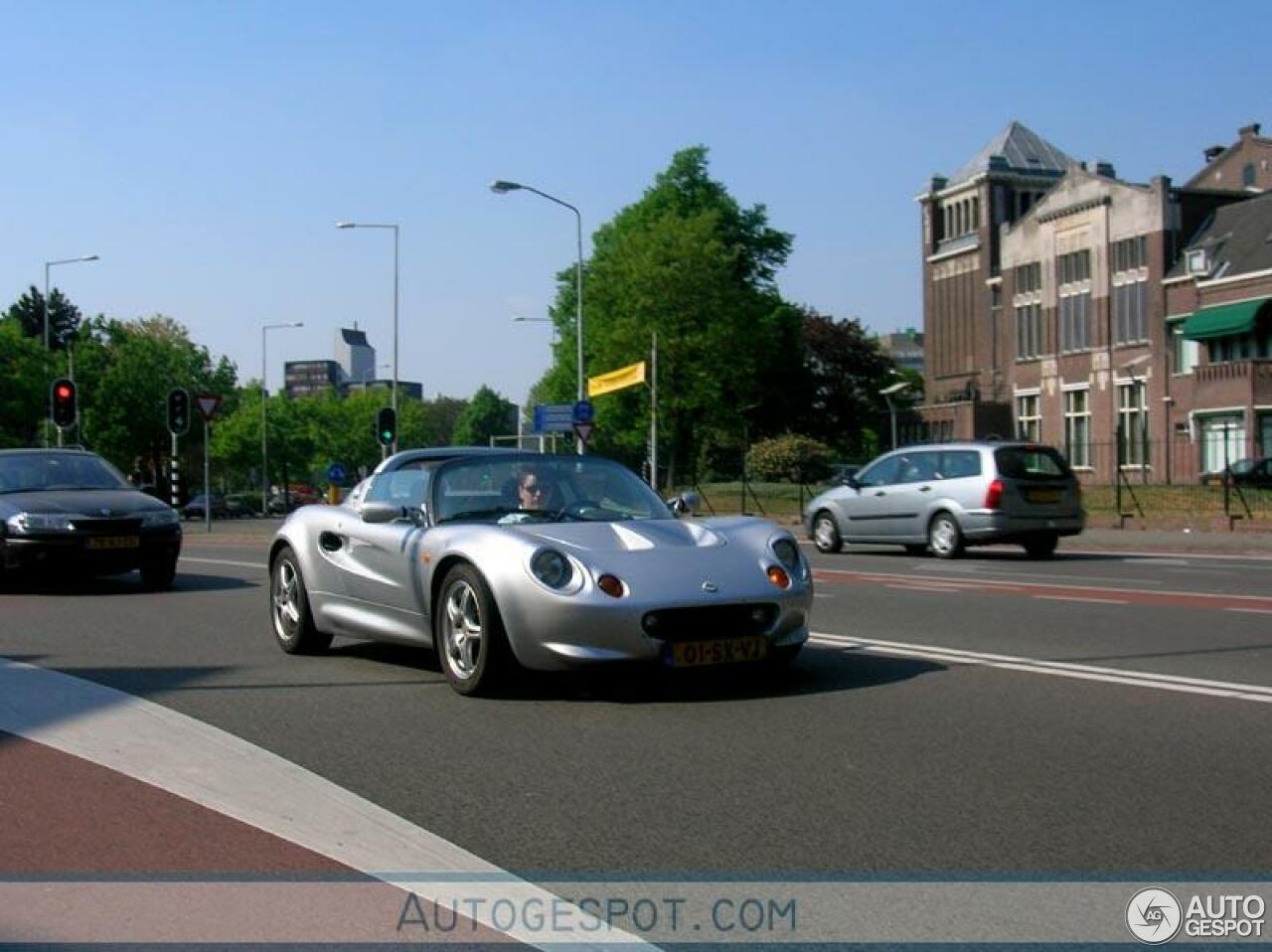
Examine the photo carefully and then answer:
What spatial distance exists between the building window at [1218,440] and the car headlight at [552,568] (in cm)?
4168

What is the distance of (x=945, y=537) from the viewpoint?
23.3 meters

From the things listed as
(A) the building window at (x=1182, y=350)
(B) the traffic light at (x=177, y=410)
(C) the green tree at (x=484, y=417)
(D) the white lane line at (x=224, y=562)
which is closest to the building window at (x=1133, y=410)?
(A) the building window at (x=1182, y=350)

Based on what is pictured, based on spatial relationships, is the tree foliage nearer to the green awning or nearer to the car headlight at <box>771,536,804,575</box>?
the green awning

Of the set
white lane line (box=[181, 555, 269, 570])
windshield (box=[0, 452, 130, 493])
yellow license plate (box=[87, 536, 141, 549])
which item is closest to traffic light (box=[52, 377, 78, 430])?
white lane line (box=[181, 555, 269, 570])

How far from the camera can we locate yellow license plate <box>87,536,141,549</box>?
15.6m

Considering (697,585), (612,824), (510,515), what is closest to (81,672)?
(510,515)

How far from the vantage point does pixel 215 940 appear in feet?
14.1

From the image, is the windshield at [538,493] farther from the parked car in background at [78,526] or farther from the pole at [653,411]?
the pole at [653,411]

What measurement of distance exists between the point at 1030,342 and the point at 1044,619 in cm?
5966

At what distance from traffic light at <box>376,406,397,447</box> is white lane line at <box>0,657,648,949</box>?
92.7 ft

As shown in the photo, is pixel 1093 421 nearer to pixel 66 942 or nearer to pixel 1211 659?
pixel 1211 659

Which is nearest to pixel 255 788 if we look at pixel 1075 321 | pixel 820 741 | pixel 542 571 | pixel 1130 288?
pixel 542 571

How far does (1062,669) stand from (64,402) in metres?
27.5

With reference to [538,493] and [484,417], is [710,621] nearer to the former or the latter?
[538,493]
